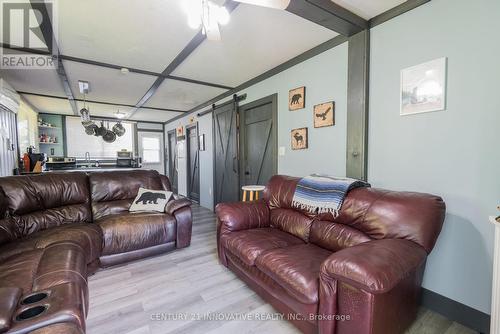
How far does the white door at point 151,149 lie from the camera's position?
7196 millimetres

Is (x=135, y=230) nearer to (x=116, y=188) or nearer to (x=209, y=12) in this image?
(x=116, y=188)

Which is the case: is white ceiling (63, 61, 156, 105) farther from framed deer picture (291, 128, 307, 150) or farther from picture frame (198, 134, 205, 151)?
framed deer picture (291, 128, 307, 150)

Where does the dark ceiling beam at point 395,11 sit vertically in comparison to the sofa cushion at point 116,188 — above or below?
above

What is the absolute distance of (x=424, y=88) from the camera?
5.85ft

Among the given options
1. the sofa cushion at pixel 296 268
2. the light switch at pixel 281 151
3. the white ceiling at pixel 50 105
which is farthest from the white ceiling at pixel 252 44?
the white ceiling at pixel 50 105

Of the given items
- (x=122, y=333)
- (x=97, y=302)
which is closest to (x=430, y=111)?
(x=122, y=333)

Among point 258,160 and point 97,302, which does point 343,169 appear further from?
point 97,302

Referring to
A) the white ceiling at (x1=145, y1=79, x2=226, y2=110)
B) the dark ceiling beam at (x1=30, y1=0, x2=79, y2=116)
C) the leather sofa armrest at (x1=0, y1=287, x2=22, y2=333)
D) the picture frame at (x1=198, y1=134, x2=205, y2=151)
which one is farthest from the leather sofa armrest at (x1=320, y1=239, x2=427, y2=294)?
the picture frame at (x1=198, y1=134, x2=205, y2=151)

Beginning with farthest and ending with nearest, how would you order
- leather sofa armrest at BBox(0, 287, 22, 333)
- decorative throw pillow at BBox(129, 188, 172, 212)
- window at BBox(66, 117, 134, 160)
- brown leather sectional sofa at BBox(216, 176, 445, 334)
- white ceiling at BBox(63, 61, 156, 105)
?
window at BBox(66, 117, 134, 160), white ceiling at BBox(63, 61, 156, 105), decorative throw pillow at BBox(129, 188, 172, 212), brown leather sectional sofa at BBox(216, 176, 445, 334), leather sofa armrest at BBox(0, 287, 22, 333)

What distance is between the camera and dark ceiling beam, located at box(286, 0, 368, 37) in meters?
1.71

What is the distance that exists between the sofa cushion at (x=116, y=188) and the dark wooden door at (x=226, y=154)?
4.38 ft

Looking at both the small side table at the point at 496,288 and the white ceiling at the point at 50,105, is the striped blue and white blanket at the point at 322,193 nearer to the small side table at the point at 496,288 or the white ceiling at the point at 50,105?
the small side table at the point at 496,288

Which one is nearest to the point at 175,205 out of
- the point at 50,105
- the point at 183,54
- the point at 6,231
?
the point at 6,231

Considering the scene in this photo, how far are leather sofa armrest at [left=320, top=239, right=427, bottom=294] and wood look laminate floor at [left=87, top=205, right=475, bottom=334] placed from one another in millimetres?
667
